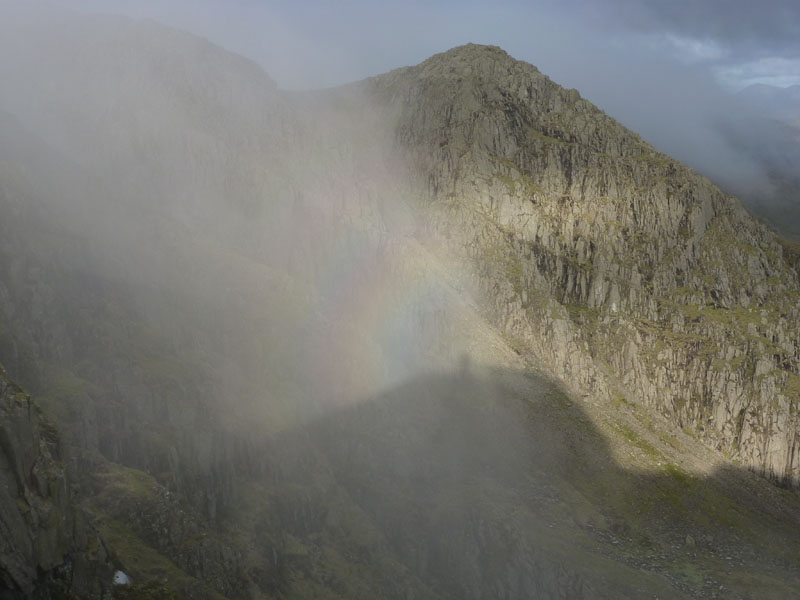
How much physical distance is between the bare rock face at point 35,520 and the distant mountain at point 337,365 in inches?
8.4

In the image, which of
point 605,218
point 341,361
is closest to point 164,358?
point 341,361

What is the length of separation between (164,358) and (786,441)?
533 feet

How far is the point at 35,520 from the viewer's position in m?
35.2

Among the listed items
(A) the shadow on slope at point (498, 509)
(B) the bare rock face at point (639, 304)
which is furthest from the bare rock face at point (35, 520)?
(B) the bare rock face at point (639, 304)

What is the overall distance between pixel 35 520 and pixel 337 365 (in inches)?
3090

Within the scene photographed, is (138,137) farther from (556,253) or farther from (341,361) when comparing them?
(556,253)

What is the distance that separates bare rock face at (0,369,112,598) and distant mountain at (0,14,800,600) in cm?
21

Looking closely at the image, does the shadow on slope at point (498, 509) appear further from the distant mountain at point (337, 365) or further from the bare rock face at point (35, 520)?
the bare rock face at point (35, 520)

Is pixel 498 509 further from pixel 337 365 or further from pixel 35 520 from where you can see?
pixel 35 520

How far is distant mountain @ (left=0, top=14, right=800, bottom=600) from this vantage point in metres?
65.8

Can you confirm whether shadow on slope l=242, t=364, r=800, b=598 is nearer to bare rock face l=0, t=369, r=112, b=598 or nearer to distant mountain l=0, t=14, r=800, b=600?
distant mountain l=0, t=14, r=800, b=600

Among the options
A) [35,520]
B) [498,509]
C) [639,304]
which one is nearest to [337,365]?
[498,509]

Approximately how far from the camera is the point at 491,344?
470ft

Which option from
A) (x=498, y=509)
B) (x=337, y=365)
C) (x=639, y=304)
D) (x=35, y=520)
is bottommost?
(x=498, y=509)
